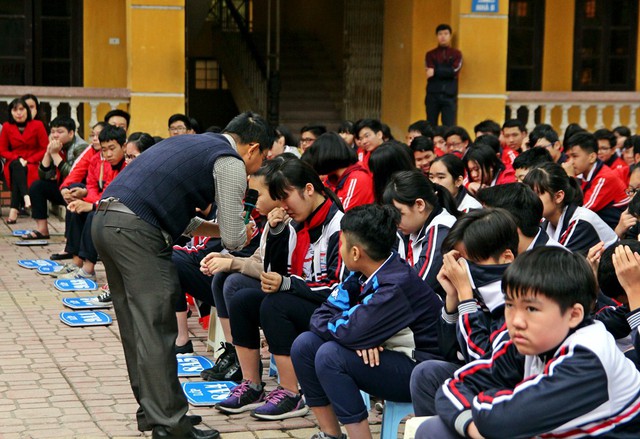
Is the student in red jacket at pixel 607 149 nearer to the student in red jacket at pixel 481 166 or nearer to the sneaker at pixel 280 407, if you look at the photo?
the student in red jacket at pixel 481 166

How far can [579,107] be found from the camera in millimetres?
14391

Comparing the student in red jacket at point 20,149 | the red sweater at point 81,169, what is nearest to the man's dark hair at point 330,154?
the red sweater at point 81,169

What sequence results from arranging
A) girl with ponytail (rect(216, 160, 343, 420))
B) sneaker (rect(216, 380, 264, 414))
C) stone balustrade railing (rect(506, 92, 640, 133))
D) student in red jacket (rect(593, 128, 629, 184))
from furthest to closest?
stone balustrade railing (rect(506, 92, 640, 133)) < student in red jacket (rect(593, 128, 629, 184)) < sneaker (rect(216, 380, 264, 414)) < girl with ponytail (rect(216, 160, 343, 420))

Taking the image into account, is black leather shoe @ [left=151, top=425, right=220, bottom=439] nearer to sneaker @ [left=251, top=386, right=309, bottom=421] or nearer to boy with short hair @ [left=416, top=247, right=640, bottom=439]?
sneaker @ [left=251, top=386, right=309, bottom=421]

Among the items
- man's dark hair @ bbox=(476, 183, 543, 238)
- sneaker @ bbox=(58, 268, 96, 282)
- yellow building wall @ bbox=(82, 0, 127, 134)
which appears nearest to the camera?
man's dark hair @ bbox=(476, 183, 543, 238)

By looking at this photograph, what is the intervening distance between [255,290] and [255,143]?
2.79 ft

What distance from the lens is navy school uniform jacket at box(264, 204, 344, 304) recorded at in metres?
5.16

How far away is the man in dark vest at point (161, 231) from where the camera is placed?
467cm

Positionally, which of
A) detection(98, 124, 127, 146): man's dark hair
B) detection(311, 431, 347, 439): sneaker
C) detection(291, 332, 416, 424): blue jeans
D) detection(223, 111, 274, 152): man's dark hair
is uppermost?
detection(223, 111, 274, 152): man's dark hair

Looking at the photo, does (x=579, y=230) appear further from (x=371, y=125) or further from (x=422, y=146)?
(x=371, y=125)

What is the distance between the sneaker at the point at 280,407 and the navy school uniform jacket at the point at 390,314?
775 mm

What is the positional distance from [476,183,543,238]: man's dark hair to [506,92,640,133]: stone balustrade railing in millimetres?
9044

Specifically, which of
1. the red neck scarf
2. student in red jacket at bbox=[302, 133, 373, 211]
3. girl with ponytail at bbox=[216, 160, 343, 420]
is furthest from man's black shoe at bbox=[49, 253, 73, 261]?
the red neck scarf

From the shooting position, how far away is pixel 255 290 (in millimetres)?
5391
